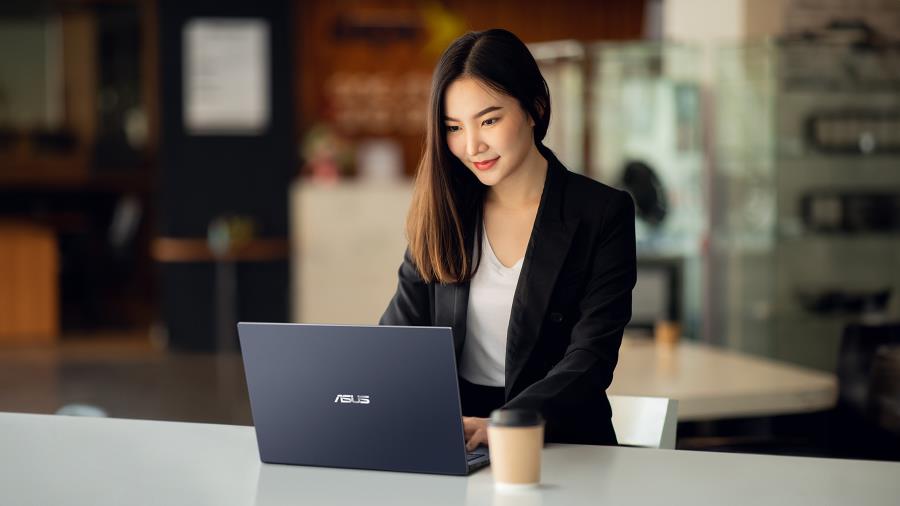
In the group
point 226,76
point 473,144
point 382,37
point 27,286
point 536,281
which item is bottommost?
point 27,286

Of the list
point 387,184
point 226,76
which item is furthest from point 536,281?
point 226,76

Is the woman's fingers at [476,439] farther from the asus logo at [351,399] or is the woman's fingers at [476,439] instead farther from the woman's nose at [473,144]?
the woman's nose at [473,144]

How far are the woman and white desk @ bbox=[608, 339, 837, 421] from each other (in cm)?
113

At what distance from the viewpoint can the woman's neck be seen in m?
2.36

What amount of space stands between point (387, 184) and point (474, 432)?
6977mm

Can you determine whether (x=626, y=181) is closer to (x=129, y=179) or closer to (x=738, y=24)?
(x=738, y=24)

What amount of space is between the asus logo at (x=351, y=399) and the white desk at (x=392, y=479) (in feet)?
0.38

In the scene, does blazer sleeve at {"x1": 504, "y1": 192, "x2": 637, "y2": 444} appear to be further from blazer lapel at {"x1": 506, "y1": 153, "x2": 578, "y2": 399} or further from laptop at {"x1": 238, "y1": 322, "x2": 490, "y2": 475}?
laptop at {"x1": 238, "y1": 322, "x2": 490, "y2": 475}

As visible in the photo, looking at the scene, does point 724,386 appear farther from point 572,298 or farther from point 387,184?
point 387,184

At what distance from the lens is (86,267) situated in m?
11.1

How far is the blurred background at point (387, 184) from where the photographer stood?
232 inches

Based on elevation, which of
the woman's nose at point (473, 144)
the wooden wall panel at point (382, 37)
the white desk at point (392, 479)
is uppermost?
the wooden wall panel at point (382, 37)

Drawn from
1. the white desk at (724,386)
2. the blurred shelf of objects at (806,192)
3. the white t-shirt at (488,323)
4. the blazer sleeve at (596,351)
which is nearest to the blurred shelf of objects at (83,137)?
the blurred shelf of objects at (806,192)

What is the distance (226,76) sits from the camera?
29.3 feet
